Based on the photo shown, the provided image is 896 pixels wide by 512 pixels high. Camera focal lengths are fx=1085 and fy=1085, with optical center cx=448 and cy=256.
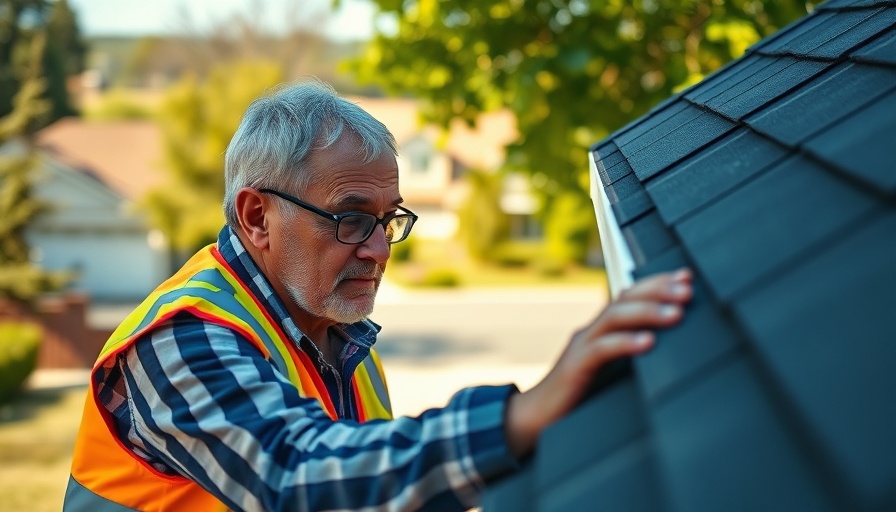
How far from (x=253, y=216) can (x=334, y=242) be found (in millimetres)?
199

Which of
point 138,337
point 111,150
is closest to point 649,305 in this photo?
point 138,337

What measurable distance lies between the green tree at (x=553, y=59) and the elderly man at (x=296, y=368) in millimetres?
4321

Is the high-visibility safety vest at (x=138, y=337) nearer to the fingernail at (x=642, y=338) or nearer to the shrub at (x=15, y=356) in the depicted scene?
the fingernail at (x=642, y=338)

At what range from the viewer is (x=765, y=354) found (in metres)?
1.02

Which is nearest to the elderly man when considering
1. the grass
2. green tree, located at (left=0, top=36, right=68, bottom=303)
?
the grass

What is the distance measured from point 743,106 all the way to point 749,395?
1352 millimetres

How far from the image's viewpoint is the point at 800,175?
1.41 meters

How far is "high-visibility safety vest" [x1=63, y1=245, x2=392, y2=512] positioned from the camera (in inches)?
74.7

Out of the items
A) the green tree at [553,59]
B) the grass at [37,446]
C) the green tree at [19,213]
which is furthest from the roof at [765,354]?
the green tree at [19,213]

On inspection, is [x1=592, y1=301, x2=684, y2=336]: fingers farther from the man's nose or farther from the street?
the street

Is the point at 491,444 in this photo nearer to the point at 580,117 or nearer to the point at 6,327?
the point at 580,117

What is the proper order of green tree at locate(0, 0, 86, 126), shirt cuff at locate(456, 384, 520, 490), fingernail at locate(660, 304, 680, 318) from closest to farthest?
fingernail at locate(660, 304, 680, 318)
shirt cuff at locate(456, 384, 520, 490)
green tree at locate(0, 0, 86, 126)

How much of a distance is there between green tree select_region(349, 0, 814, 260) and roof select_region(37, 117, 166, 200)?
96.9 ft

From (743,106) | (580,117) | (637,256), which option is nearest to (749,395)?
(637,256)
